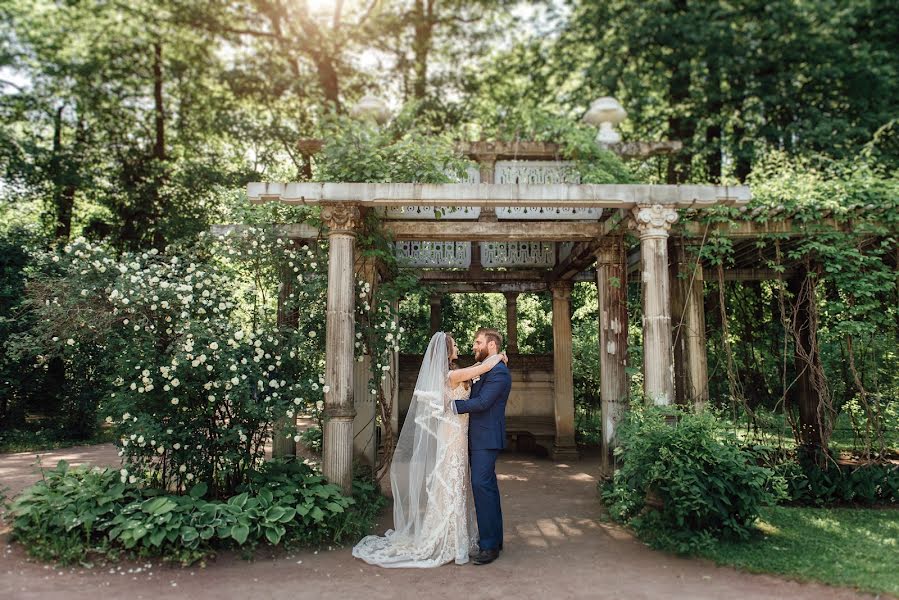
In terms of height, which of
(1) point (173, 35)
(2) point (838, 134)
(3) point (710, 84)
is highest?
(1) point (173, 35)

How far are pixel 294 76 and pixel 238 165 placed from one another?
299 cm

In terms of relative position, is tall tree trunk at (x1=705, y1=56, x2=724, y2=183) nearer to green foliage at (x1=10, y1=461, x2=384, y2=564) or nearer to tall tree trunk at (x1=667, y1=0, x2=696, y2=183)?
tall tree trunk at (x1=667, y1=0, x2=696, y2=183)

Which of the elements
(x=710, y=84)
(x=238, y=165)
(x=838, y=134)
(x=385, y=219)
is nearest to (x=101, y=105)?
(x=238, y=165)

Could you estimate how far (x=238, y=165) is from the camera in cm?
1642

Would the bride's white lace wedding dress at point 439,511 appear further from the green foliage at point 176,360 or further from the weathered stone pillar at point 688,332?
the weathered stone pillar at point 688,332

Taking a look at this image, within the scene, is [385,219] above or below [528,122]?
below

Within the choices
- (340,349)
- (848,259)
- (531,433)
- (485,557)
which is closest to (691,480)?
(485,557)

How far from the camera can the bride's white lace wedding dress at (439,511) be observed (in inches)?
192

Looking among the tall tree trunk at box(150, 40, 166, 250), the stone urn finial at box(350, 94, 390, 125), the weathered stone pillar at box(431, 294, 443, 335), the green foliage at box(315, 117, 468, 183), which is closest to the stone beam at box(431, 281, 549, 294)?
the weathered stone pillar at box(431, 294, 443, 335)

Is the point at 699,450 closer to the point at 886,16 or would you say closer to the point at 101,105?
the point at 886,16

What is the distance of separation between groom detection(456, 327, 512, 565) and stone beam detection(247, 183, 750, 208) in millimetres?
1788

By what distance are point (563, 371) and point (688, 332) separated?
369 centimetres

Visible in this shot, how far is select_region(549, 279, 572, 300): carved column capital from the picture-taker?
1068cm

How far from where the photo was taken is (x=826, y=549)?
5004mm
